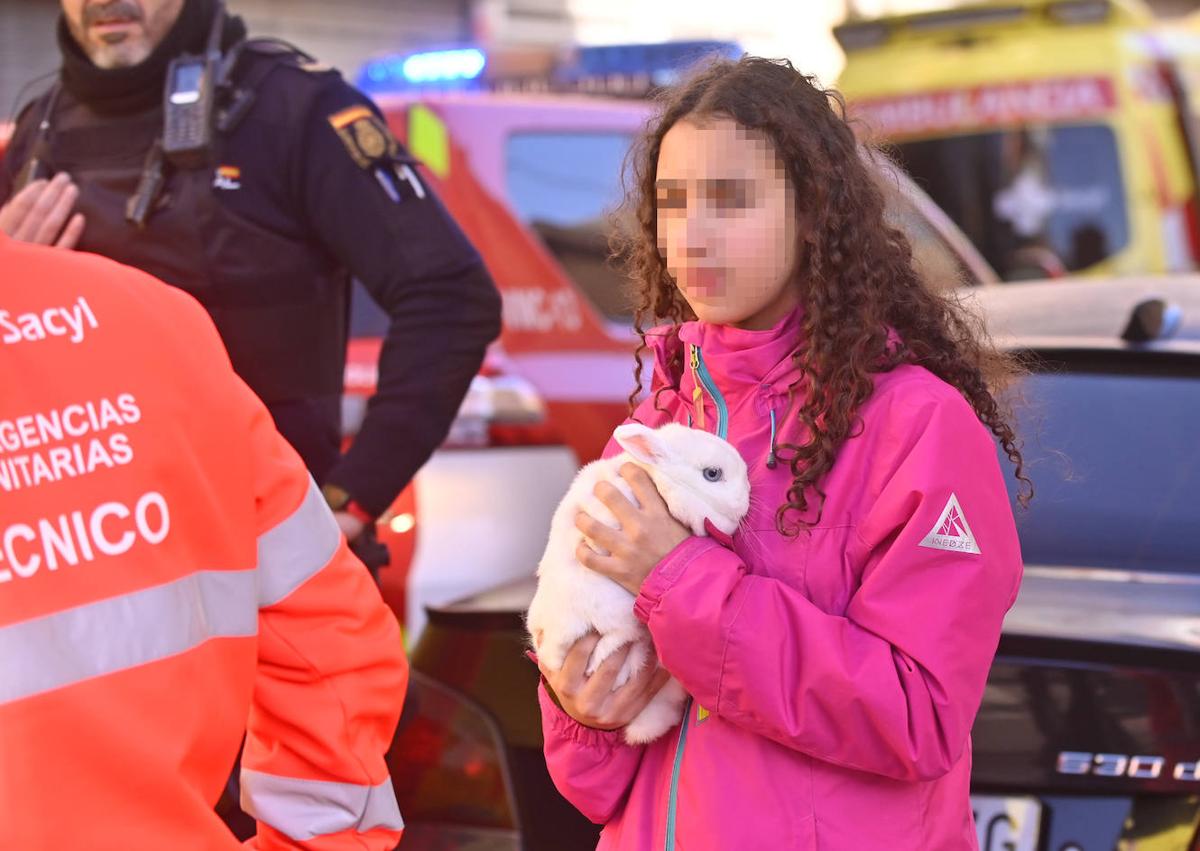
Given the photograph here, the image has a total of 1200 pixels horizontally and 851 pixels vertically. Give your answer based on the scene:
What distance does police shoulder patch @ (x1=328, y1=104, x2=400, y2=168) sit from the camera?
8.39 ft

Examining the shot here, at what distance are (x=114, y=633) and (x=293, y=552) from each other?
24 centimetres

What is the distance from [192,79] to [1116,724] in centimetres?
174

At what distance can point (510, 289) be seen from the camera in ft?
14.9

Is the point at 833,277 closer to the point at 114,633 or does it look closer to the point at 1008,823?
the point at 114,633

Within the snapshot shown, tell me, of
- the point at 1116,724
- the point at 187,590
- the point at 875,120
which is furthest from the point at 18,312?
the point at 1116,724

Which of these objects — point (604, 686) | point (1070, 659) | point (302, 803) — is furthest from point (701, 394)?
point (1070, 659)

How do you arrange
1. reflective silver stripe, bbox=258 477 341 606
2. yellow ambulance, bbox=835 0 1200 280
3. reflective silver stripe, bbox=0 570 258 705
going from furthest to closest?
1. yellow ambulance, bbox=835 0 1200 280
2. reflective silver stripe, bbox=258 477 341 606
3. reflective silver stripe, bbox=0 570 258 705

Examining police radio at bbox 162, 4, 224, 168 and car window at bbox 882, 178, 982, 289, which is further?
police radio at bbox 162, 4, 224, 168

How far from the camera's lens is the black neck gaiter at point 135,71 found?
2.47 meters

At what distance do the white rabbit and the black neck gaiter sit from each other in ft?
3.84

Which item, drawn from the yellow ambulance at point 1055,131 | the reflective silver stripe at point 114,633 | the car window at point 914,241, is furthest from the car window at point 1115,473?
the yellow ambulance at point 1055,131

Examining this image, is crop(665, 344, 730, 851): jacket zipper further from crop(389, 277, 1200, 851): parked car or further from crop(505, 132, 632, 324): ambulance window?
crop(505, 132, 632, 324): ambulance window

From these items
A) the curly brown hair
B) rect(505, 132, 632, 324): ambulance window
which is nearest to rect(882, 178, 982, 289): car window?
the curly brown hair

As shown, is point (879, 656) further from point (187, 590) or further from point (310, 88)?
point (310, 88)
